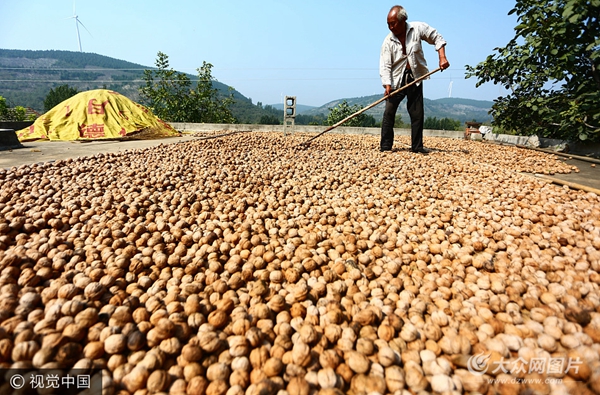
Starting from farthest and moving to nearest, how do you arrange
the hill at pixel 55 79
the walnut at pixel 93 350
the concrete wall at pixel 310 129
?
1. the hill at pixel 55 79
2. the concrete wall at pixel 310 129
3. the walnut at pixel 93 350

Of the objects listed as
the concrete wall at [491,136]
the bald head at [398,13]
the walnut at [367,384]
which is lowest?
the walnut at [367,384]

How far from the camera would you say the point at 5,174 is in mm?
3443

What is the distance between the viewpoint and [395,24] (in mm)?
4707

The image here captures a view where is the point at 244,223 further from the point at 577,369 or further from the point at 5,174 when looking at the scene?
the point at 5,174

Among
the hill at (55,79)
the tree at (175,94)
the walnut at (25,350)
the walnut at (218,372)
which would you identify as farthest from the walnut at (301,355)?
the hill at (55,79)

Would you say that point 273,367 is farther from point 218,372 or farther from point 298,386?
point 218,372

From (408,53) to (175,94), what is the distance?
14.5 meters

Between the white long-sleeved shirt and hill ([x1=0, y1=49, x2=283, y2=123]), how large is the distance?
109908mm

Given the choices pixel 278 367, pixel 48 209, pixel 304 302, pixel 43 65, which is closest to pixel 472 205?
pixel 304 302

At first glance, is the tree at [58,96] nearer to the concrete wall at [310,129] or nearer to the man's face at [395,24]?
the concrete wall at [310,129]

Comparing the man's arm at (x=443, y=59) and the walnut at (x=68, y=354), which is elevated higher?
the man's arm at (x=443, y=59)

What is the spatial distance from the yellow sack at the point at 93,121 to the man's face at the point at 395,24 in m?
6.62

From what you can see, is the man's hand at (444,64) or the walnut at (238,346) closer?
the walnut at (238,346)

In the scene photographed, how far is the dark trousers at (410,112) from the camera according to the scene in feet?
16.5
